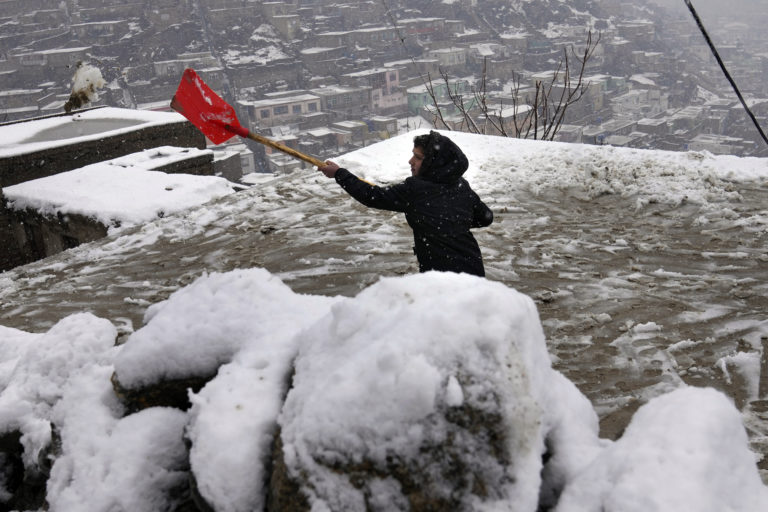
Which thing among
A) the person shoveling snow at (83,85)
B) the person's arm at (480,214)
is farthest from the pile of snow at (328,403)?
the person shoveling snow at (83,85)

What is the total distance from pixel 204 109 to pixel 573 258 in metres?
3.19

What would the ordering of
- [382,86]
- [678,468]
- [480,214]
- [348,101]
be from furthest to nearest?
1. [382,86]
2. [348,101]
3. [480,214]
4. [678,468]

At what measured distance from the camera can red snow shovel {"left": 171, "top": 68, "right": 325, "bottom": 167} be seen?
441cm

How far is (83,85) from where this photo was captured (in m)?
11.6

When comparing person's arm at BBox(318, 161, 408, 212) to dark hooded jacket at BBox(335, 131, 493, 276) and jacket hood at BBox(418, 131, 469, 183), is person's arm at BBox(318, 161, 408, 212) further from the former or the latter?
jacket hood at BBox(418, 131, 469, 183)

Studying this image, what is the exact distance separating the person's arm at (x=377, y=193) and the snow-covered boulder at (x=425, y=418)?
1784 mm

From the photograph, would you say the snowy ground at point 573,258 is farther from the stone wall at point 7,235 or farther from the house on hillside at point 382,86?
the house on hillside at point 382,86

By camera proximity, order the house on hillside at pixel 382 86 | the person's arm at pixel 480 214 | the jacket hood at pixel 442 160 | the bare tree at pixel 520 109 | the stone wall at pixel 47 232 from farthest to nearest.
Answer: the house on hillside at pixel 382 86, the bare tree at pixel 520 109, the stone wall at pixel 47 232, the person's arm at pixel 480 214, the jacket hood at pixel 442 160

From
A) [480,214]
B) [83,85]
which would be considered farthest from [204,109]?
[83,85]

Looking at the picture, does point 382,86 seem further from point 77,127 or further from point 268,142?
point 268,142

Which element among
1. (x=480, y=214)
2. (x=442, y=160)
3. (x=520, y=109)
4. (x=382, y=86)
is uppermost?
(x=442, y=160)

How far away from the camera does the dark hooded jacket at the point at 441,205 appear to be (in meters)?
3.28

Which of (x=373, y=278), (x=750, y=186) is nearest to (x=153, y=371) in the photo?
(x=373, y=278)

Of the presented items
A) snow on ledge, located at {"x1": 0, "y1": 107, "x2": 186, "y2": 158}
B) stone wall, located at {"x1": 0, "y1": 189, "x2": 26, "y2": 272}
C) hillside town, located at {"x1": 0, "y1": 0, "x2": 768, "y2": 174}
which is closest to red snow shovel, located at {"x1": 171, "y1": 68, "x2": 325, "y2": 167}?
stone wall, located at {"x1": 0, "y1": 189, "x2": 26, "y2": 272}
